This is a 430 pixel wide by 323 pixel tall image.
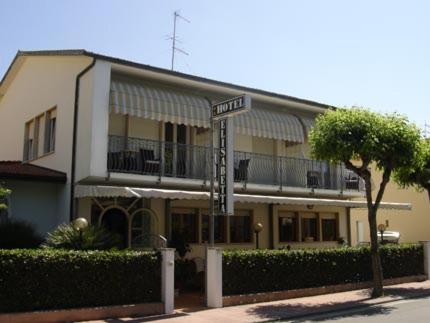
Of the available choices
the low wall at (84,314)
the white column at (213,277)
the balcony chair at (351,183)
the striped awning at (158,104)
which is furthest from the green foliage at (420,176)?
the low wall at (84,314)

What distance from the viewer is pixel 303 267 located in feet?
53.5

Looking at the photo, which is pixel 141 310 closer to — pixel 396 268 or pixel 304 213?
pixel 396 268

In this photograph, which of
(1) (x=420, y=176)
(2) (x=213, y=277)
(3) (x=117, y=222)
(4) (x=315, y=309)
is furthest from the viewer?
(1) (x=420, y=176)

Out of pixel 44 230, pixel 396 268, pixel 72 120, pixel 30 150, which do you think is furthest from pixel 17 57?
pixel 396 268

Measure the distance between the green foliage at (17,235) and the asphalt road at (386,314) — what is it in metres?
7.71

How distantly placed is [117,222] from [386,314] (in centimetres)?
Answer: 895

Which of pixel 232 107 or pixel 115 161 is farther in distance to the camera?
pixel 115 161

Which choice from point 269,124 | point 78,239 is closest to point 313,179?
point 269,124

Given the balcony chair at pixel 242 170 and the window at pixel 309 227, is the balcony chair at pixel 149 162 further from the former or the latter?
the window at pixel 309 227

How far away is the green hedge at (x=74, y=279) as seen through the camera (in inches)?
447

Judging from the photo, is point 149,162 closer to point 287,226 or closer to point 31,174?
point 31,174

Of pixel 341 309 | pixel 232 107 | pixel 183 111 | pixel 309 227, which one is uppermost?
pixel 183 111

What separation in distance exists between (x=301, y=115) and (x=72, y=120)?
9.67 metres

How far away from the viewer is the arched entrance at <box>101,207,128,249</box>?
701 inches
